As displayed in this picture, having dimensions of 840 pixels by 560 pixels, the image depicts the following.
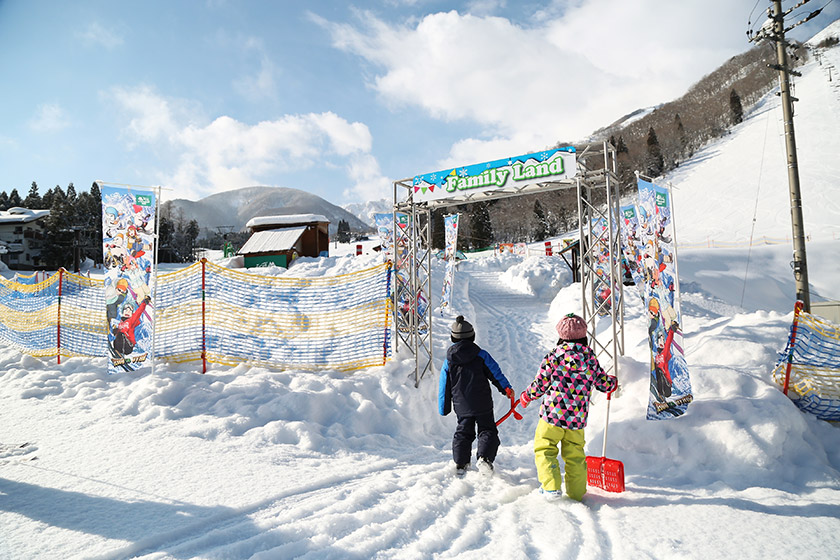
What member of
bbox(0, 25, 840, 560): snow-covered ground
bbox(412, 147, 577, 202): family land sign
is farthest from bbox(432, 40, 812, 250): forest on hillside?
bbox(0, 25, 840, 560): snow-covered ground

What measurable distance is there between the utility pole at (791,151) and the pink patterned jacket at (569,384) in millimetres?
9484

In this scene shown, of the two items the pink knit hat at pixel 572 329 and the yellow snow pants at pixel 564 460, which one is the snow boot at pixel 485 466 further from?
the pink knit hat at pixel 572 329

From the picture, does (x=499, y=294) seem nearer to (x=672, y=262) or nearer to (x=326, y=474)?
(x=672, y=262)

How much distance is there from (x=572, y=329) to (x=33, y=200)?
80.3m

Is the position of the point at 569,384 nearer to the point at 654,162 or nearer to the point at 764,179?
the point at 764,179

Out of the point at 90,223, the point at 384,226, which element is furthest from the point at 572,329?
the point at 90,223

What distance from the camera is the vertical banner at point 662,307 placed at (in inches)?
206

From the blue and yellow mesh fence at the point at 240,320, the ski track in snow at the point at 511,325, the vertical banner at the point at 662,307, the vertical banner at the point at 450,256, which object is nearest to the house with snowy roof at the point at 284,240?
the ski track in snow at the point at 511,325

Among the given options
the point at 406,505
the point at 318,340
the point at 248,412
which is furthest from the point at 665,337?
the point at 318,340

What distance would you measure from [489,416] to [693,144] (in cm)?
8113

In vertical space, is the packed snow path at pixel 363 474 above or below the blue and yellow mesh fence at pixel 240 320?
below

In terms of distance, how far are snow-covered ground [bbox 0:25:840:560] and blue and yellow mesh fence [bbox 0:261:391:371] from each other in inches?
26.3

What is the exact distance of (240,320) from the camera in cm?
895

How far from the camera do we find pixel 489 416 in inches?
195
